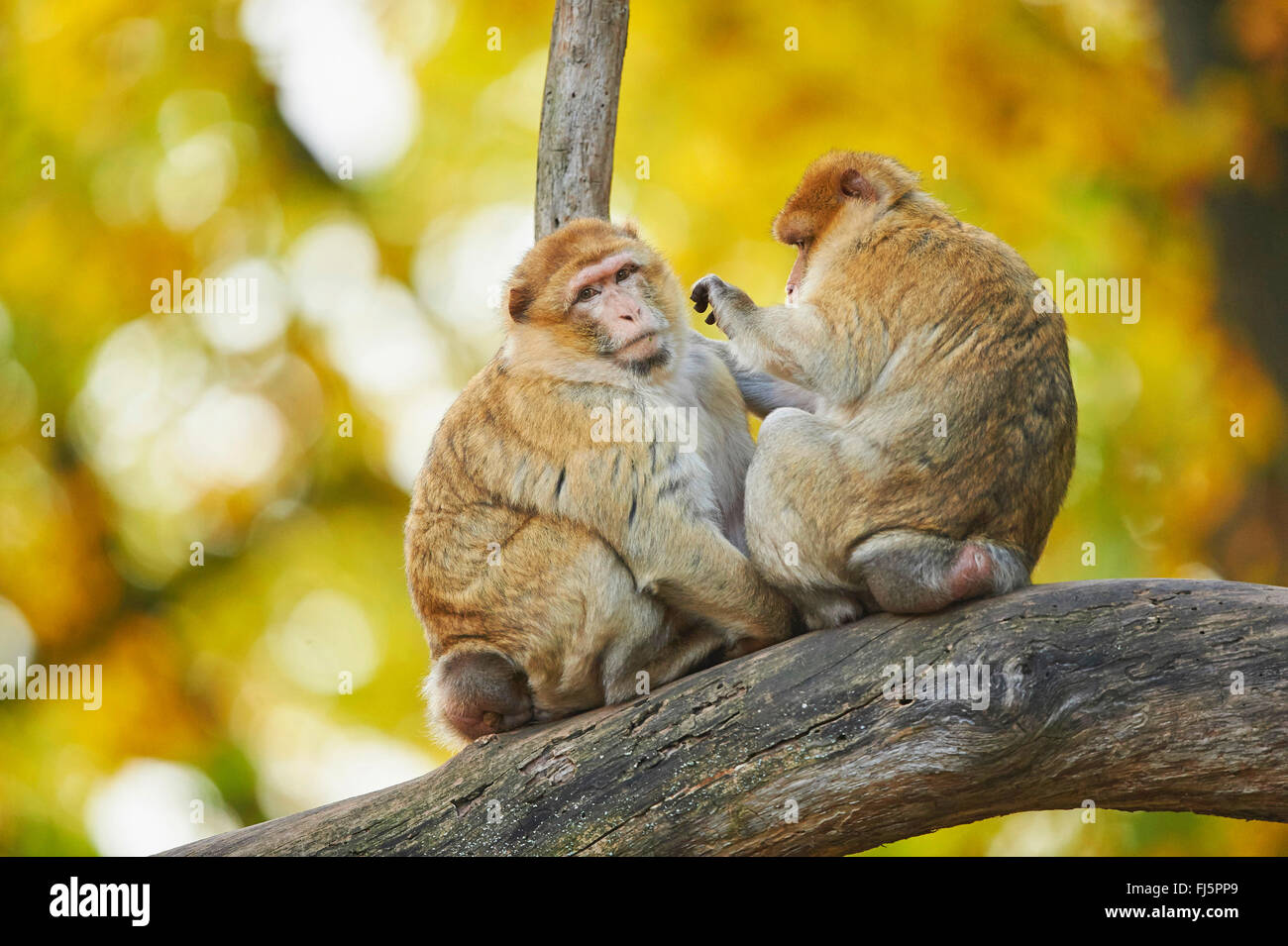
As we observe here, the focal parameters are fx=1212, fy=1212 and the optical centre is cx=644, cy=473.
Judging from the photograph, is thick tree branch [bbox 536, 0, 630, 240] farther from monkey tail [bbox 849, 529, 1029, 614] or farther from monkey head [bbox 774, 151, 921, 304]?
monkey tail [bbox 849, 529, 1029, 614]

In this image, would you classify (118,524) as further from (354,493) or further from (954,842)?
(954,842)

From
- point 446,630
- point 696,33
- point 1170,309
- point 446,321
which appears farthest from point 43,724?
point 1170,309

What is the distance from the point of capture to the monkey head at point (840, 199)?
17.4 ft

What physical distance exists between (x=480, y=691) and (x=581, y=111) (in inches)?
117

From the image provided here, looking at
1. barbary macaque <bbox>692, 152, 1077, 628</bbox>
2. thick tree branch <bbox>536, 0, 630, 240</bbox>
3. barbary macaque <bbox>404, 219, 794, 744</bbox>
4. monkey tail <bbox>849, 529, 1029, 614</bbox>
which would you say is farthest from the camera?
thick tree branch <bbox>536, 0, 630, 240</bbox>

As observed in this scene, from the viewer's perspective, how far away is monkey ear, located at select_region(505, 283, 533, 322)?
539cm

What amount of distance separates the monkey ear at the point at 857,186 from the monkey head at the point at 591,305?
0.94 m

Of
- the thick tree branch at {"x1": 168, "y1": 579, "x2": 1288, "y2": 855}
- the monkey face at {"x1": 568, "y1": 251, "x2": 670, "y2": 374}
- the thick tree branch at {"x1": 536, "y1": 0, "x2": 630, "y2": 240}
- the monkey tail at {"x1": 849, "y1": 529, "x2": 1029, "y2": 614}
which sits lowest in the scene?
the thick tree branch at {"x1": 168, "y1": 579, "x2": 1288, "y2": 855}

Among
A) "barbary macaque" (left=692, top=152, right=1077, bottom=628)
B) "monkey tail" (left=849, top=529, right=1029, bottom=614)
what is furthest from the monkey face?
"monkey tail" (left=849, top=529, right=1029, bottom=614)

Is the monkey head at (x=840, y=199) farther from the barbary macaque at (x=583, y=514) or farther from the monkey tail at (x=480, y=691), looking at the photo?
the monkey tail at (x=480, y=691)

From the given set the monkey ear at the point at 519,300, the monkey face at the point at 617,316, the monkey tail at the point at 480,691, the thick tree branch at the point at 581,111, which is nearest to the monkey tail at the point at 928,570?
the monkey face at the point at 617,316

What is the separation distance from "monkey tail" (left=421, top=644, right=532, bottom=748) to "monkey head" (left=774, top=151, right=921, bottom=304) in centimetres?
207

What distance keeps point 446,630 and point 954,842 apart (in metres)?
6.34

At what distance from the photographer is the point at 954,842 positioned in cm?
1013
